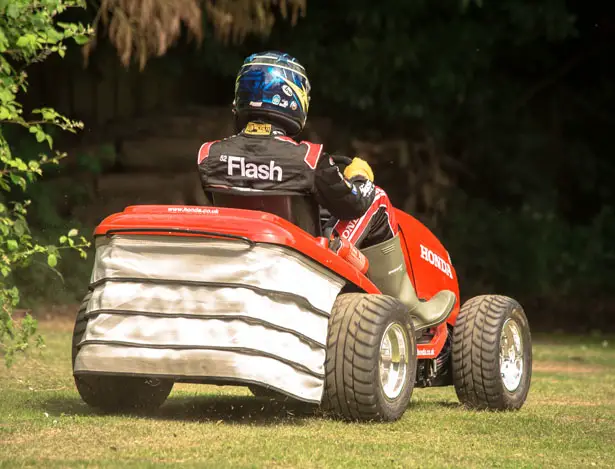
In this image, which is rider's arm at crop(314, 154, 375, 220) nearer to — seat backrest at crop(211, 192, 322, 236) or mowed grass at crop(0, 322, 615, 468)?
seat backrest at crop(211, 192, 322, 236)

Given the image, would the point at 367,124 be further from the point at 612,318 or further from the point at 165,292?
the point at 165,292

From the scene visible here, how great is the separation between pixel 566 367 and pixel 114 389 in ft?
19.6

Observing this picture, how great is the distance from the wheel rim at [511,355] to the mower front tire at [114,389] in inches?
80.4

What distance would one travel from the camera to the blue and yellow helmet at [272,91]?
263 inches

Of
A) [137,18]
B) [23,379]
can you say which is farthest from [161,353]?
[137,18]

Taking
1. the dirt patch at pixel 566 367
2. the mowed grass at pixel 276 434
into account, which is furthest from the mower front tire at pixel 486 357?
the dirt patch at pixel 566 367

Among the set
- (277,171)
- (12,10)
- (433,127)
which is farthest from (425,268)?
(433,127)

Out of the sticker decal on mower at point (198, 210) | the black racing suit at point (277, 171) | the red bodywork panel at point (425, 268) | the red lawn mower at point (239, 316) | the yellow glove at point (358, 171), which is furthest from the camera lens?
the red bodywork panel at point (425, 268)

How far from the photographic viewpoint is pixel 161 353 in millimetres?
6074

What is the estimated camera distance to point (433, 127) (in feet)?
59.1

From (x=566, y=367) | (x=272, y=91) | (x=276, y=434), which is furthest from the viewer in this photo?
(x=566, y=367)

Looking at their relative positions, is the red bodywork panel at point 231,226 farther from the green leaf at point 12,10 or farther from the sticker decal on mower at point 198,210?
the green leaf at point 12,10

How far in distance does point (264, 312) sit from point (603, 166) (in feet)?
49.2

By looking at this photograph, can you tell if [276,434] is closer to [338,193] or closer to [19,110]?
[338,193]
